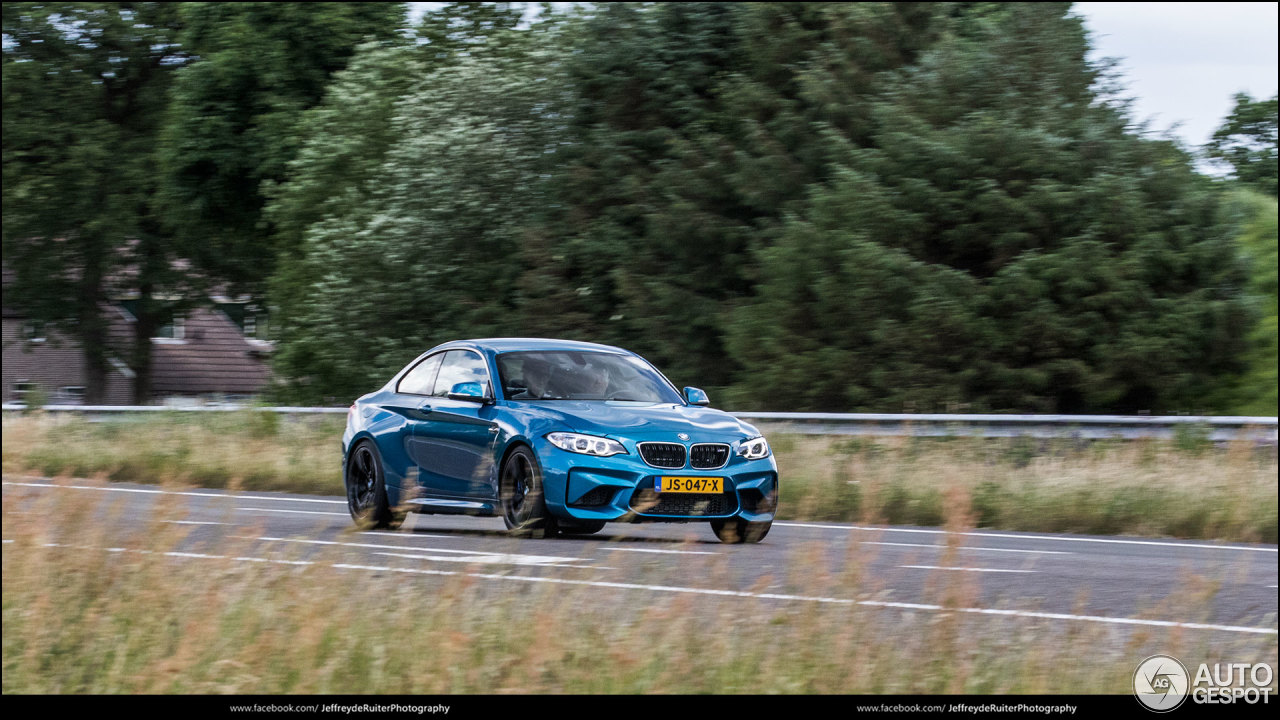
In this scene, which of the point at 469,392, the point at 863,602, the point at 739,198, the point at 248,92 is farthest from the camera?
the point at 248,92

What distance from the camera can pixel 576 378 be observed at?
14.2 meters

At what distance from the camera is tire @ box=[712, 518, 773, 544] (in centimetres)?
1322

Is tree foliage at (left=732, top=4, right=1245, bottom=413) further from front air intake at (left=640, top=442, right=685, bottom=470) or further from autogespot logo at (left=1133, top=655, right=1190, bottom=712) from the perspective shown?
autogespot logo at (left=1133, top=655, right=1190, bottom=712)

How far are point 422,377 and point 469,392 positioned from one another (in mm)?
1341

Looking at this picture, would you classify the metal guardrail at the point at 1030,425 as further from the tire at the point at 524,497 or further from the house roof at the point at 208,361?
the house roof at the point at 208,361

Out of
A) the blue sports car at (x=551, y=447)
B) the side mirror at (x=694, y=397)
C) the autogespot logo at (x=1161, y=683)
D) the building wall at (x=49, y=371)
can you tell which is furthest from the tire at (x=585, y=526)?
the building wall at (x=49, y=371)

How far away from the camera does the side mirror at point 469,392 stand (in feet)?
45.3

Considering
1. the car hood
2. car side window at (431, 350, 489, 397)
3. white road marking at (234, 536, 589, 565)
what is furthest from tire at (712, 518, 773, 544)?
car side window at (431, 350, 489, 397)

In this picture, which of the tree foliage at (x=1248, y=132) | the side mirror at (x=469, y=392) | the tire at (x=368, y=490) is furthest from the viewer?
the tree foliage at (x=1248, y=132)

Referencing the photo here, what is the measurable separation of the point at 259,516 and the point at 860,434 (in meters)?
6.24

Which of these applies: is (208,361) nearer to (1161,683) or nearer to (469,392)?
(469,392)

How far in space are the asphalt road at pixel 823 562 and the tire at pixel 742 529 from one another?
0.10m

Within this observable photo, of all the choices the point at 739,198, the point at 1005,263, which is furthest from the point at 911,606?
the point at 739,198
